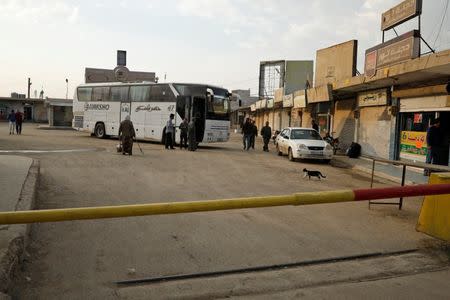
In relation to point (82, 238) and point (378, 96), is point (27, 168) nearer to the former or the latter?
point (82, 238)

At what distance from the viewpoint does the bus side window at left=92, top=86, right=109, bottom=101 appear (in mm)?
29438

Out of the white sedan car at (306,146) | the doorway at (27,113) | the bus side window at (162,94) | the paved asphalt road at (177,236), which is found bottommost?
the paved asphalt road at (177,236)

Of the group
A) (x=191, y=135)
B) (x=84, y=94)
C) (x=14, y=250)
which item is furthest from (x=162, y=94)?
(x=14, y=250)

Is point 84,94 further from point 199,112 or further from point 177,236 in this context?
point 177,236

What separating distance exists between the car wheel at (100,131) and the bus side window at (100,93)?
168 cm

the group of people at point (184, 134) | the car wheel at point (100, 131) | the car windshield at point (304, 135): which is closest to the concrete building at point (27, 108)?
the car wheel at point (100, 131)

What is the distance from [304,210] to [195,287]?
4.38 m

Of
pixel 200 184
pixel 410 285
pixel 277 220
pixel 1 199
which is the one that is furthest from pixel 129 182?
pixel 410 285

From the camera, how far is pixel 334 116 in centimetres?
2784

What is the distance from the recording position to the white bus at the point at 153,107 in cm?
2427

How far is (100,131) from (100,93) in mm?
2461

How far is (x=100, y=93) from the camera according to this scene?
97.9 feet

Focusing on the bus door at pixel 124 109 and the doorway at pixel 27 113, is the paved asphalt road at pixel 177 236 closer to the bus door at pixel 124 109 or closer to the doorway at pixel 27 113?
the bus door at pixel 124 109

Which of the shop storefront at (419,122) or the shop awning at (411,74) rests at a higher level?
the shop awning at (411,74)
